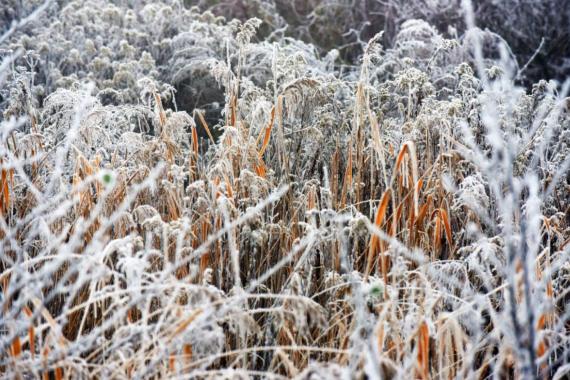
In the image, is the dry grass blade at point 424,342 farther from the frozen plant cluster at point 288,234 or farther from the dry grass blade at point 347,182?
the dry grass blade at point 347,182

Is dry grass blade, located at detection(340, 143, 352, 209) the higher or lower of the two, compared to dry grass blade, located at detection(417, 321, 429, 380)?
higher

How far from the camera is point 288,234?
7.31 feet

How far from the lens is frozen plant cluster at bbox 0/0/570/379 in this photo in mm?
1493

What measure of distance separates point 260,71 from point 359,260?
2107mm

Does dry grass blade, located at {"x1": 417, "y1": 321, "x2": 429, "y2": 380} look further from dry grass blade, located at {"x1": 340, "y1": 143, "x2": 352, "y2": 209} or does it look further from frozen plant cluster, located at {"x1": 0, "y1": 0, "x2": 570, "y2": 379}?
dry grass blade, located at {"x1": 340, "y1": 143, "x2": 352, "y2": 209}

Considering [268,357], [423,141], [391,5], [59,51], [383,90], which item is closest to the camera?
[268,357]

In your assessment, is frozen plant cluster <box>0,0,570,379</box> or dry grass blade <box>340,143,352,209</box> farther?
dry grass blade <box>340,143,352,209</box>

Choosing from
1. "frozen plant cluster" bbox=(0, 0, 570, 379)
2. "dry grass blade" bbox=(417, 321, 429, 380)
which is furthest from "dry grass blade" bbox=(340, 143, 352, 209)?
"dry grass blade" bbox=(417, 321, 429, 380)

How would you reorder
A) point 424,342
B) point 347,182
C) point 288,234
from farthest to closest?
1. point 347,182
2. point 288,234
3. point 424,342

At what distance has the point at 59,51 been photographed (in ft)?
13.0

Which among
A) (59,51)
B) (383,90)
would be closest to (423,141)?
(383,90)

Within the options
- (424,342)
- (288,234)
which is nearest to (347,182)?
(288,234)

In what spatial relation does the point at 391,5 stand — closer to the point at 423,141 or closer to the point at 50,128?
the point at 423,141

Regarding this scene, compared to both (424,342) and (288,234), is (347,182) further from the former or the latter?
(424,342)
